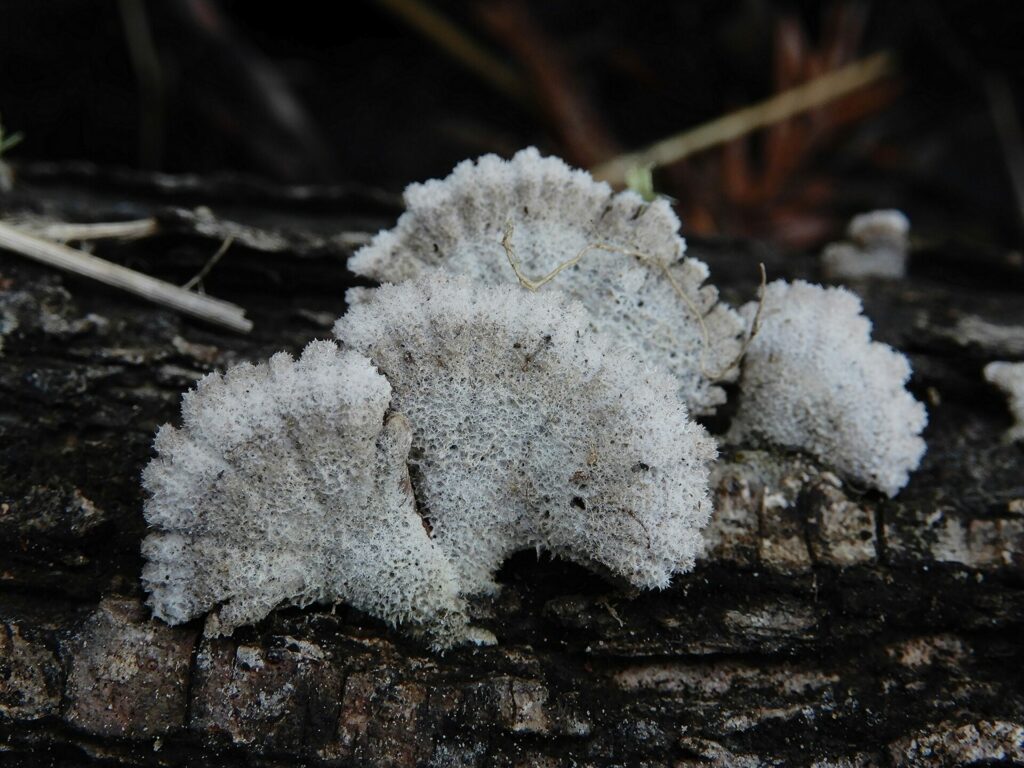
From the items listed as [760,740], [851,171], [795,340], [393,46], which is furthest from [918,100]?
[760,740]

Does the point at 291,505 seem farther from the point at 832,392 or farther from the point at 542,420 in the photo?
the point at 832,392

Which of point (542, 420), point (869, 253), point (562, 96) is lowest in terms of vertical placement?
point (542, 420)

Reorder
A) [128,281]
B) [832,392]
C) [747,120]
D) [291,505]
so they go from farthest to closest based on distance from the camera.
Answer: [747,120] < [128,281] < [832,392] < [291,505]

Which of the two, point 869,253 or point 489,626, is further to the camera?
point 869,253

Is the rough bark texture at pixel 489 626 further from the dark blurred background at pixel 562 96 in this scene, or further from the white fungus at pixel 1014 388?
the dark blurred background at pixel 562 96

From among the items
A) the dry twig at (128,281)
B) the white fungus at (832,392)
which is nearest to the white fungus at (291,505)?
the dry twig at (128,281)

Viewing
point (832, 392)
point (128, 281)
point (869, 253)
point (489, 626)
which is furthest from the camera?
point (869, 253)

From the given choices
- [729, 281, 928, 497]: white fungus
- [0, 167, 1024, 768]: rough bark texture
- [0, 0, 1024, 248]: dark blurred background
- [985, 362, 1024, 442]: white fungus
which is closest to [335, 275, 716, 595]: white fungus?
[0, 167, 1024, 768]: rough bark texture

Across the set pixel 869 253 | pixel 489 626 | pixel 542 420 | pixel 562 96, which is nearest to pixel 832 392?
pixel 542 420
